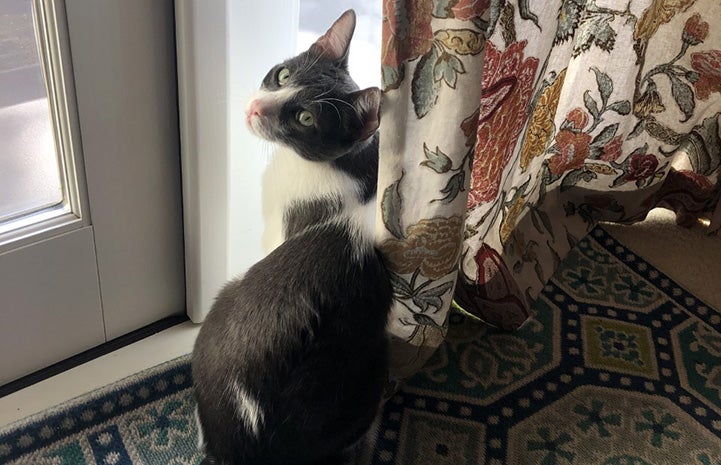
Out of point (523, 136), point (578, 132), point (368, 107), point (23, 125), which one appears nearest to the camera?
point (368, 107)

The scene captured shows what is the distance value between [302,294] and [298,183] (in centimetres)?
13

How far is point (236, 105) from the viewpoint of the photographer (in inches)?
34.3

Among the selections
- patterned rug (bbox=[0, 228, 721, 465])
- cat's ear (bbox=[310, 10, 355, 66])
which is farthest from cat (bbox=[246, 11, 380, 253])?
patterned rug (bbox=[0, 228, 721, 465])

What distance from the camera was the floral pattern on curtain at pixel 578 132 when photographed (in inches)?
33.5

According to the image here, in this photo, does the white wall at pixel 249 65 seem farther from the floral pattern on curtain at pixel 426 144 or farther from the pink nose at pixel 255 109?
the floral pattern on curtain at pixel 426 144

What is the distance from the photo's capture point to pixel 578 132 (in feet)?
3.88

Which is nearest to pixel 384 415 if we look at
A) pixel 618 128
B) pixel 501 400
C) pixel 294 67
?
pixel 501 400

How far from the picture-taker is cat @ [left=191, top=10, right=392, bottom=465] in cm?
72

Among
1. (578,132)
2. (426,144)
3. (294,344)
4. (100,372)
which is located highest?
(426,144)

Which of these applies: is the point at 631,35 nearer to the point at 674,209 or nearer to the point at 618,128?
the point at 618,128

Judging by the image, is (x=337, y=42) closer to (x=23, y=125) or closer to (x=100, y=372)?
(x=23, y=125)

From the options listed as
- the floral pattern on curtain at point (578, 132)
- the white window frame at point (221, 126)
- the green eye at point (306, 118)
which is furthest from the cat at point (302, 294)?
the floral pattern on curtain at point (578, 132)

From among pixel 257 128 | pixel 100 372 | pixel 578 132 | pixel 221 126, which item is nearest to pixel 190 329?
pixel 100 372

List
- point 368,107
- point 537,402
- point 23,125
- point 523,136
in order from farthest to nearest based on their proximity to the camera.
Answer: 1. point 537,402
2. point 523,136
3. point 23,125
4. point 368,107
